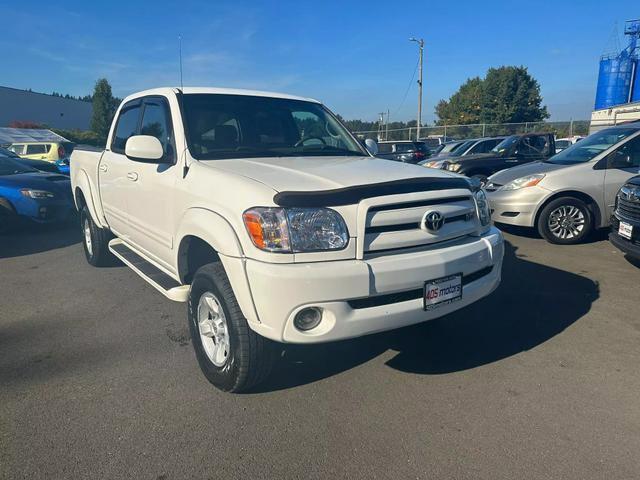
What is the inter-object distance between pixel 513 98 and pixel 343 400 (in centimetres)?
5857

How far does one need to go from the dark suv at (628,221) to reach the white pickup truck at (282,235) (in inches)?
96.0

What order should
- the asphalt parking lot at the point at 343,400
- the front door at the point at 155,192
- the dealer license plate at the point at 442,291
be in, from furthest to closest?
the front door at the point at 155,192 < the dealer license plate at the point at 442,291 < the asphalt parking lot at the point at 343,400

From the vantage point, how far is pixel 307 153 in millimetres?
3863

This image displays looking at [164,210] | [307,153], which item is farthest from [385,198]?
[164,210]

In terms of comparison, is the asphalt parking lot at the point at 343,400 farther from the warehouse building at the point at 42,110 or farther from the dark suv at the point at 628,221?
the warehouse building at the point at 42,110

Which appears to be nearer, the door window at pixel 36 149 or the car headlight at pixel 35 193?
the car headlight at pixel 35 193

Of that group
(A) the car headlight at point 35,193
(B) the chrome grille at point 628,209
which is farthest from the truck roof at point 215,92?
(A) the car headlight at point 35,193

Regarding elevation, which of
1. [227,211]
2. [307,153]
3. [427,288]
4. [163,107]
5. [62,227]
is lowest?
[62,227]

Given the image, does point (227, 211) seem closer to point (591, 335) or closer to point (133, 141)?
point (133, 141)

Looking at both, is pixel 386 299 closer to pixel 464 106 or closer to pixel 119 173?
pixel 119 173

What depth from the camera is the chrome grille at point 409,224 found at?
2.63m

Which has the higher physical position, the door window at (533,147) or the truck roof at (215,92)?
the truck roof at (215,92)

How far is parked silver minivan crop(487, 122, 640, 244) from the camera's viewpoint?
6.68 metres

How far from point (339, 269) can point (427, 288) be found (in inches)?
23.4
